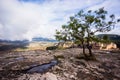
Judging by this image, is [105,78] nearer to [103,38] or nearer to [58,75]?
[58,75]

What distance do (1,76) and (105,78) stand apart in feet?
61.7

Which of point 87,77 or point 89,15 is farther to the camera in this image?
point 89,15

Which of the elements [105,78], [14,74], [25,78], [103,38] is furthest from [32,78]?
[103,38]

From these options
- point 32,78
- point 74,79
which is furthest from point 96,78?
point 32,78

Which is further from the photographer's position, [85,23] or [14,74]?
[85,23]

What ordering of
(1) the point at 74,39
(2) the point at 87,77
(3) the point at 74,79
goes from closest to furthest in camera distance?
(3) the point at 74,79 → (2) the point at 87,77 → (1) the point at 74,39

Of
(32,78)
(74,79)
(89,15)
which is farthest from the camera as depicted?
(89,15)

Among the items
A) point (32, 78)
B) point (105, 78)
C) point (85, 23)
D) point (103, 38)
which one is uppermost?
point (85, 23)

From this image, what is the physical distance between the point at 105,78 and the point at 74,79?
6983 millimetres

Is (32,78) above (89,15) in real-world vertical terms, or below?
below

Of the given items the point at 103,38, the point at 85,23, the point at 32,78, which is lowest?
the point at 32,78

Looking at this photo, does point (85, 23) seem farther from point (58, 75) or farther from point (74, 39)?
point (58, 75)

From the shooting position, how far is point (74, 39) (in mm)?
46562

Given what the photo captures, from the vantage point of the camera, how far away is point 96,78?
95.0ft
